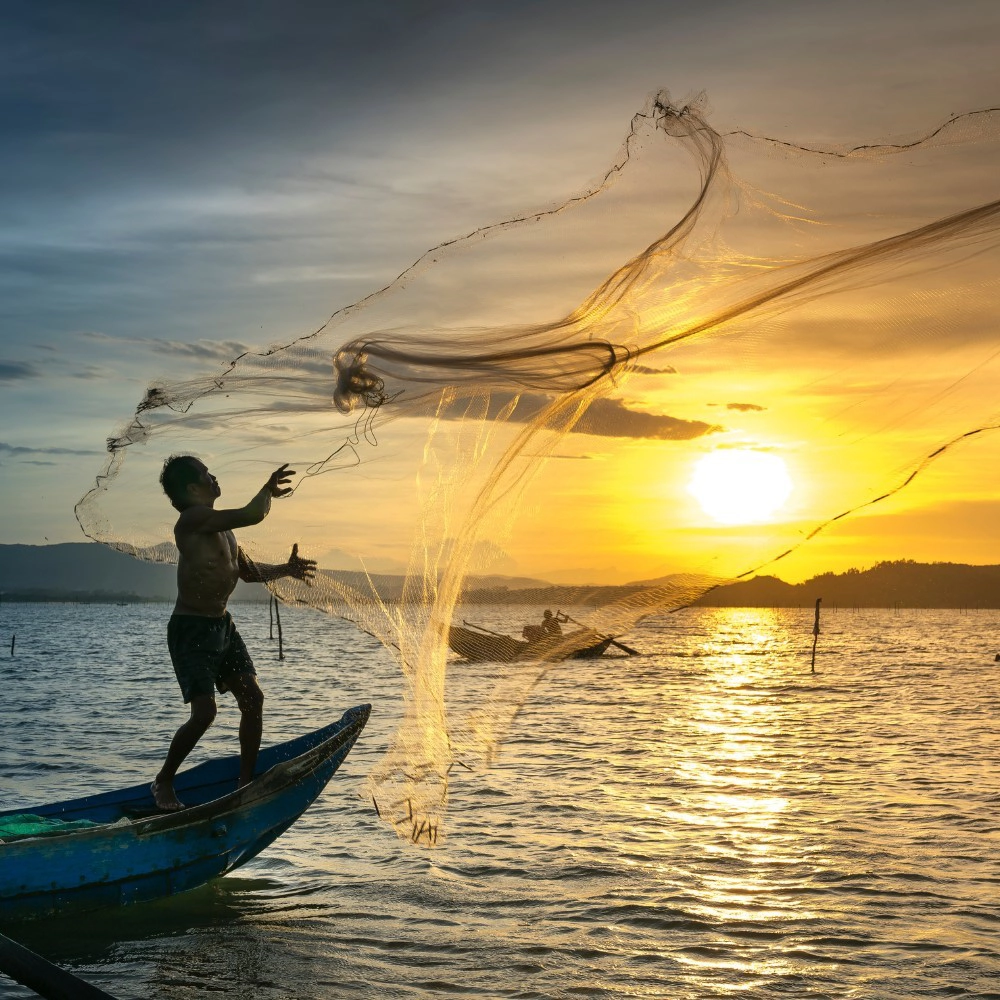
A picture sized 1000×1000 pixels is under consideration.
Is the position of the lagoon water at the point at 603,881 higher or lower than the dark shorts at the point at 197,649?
lower

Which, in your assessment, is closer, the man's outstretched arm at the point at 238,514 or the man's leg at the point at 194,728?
the man's outstretched arm at the point at 238,514

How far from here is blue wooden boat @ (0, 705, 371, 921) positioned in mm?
7777

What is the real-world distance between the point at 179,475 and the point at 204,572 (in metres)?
0.68

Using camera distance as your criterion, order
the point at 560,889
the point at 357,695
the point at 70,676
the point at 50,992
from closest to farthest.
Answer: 1. the point at 50,992
2. the point at 560,889
3. the point at 357,695
4. the point at 70,676

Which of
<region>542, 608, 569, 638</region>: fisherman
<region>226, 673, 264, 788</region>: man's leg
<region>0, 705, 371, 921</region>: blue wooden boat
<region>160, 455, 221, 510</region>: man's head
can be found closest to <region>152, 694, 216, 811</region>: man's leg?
<region>226, 673, 264, 788</region>: man's leg

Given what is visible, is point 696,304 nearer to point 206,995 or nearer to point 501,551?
point 501,551

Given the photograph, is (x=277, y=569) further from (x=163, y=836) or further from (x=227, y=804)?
(x=163, y=836)

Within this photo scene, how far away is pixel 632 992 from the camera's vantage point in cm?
712

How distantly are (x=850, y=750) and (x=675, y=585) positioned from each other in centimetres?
1387

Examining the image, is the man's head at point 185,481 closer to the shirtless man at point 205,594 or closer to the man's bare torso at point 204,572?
the shirtless man at point 205,594

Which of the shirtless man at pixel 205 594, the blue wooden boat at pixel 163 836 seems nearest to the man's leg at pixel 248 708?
the shirtless man at pixel 205 594

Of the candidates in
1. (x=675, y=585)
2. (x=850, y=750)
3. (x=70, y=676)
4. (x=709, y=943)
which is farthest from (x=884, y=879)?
(x=70, y=676)

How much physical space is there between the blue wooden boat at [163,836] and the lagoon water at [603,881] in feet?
1.28

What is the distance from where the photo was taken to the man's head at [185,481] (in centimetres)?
759
